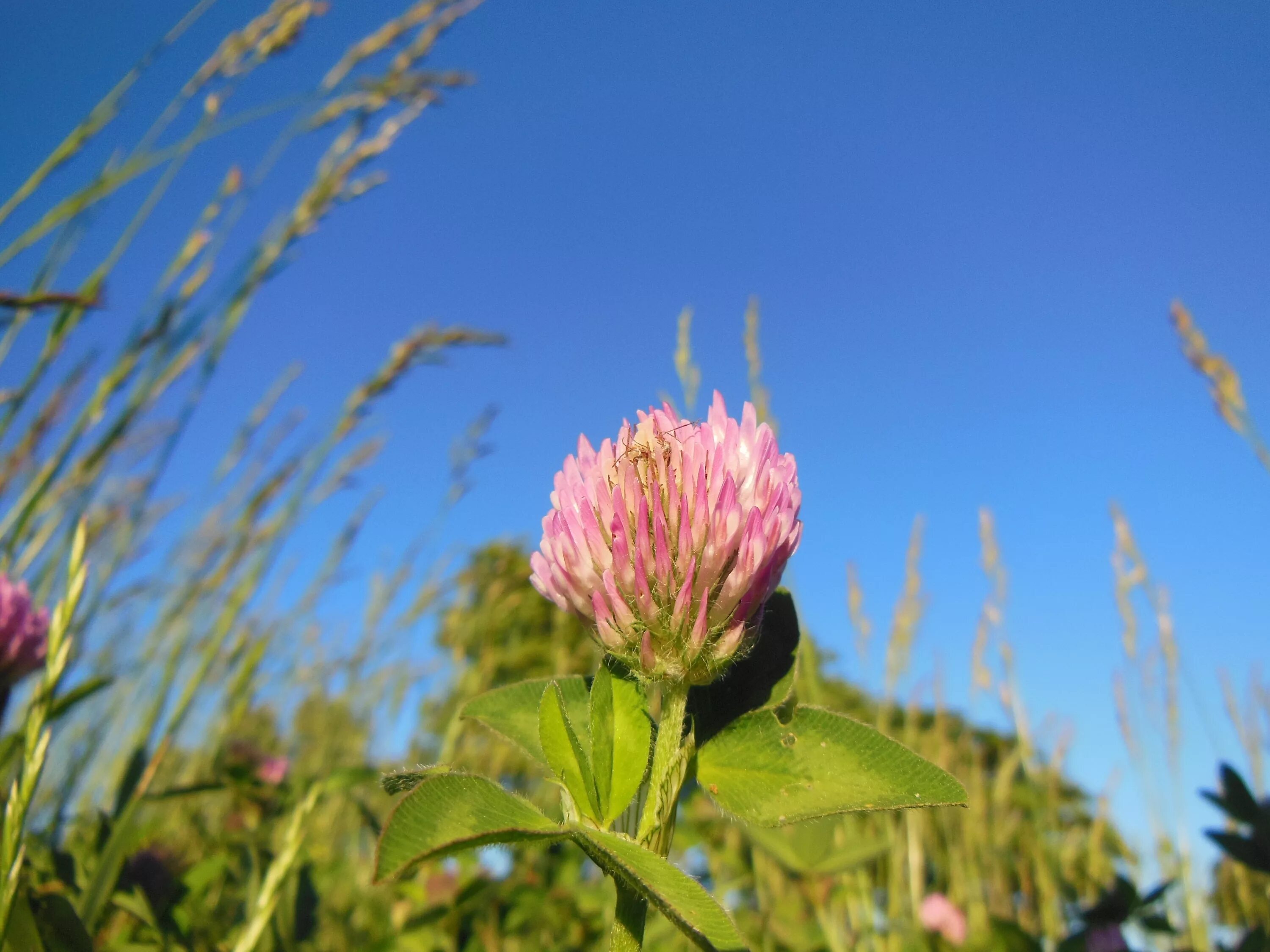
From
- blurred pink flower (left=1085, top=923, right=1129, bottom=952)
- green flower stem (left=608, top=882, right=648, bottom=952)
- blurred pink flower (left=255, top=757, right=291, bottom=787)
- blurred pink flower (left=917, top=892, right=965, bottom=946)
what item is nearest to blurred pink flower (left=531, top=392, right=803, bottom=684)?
green flower stem (left=608, top=882, right=648, bottom=952)

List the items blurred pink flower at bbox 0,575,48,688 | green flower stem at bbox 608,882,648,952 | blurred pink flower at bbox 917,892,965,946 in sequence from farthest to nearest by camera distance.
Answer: blurred pink flower at bbox 917,892,965,946 < blurred pink flower at bbox 0,575,48,688 < green flower stem at bbox 608,882,648,952

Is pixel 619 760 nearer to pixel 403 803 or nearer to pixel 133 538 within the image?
pixel 403 803

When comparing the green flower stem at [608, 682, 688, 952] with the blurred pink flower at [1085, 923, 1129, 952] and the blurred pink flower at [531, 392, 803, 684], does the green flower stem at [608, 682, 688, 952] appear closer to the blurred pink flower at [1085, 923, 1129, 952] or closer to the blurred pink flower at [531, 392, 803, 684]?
the blurred pink flower at [531, 392, 803, 684]

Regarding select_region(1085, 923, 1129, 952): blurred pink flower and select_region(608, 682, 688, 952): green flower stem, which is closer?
select_region(608, 682, 688, 952): green flower stem

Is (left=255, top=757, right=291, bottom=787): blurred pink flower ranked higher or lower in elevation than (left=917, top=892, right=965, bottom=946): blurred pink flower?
lower

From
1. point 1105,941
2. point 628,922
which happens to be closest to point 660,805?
point 628,922

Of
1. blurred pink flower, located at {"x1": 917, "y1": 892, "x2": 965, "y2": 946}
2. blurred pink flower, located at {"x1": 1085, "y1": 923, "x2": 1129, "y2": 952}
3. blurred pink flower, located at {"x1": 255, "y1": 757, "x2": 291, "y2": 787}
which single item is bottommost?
blurred pink flower, located at {"x1": 255, "y1": 757, "x2": 291, "y2": 787}

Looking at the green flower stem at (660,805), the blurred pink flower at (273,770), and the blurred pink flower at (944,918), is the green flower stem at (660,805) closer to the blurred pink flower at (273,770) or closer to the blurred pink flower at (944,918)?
the blurred pink flower at (944,918)
